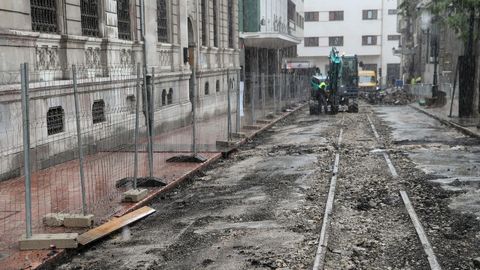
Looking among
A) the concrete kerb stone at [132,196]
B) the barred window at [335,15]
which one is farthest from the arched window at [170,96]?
the barred window at [335,15]

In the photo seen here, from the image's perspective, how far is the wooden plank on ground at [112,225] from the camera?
6948 mm

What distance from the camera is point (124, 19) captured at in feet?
58.3

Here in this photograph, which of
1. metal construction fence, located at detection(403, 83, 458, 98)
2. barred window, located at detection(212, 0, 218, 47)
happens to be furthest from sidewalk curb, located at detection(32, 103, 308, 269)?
A: metal construction fence, located at detection(403, 83, 458, 98)

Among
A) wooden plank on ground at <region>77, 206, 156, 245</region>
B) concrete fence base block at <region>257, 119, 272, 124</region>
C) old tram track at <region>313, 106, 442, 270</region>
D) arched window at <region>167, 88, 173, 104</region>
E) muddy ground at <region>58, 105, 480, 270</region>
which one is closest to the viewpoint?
old tram track at <region>313, 106, 442, 270</region>

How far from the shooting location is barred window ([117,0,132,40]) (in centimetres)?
1739

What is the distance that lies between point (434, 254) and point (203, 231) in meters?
2.99

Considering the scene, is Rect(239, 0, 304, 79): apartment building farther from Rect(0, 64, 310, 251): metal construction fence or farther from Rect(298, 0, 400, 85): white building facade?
Rect(0, 64, 310, 251): metal construction fence

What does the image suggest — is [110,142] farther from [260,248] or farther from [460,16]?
[460,16]

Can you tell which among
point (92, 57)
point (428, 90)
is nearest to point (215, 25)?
point (92, 57)

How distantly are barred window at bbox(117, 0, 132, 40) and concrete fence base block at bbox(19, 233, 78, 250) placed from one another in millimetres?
11542

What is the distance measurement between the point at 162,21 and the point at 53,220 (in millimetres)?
14959

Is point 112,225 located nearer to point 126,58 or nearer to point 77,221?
point 77,221

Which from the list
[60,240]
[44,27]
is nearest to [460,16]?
[44,27]

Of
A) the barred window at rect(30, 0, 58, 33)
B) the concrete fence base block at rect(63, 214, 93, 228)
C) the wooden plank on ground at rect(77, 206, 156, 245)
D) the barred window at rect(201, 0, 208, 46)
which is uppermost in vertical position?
the barred window at rect(201, 0, 208, 46)
